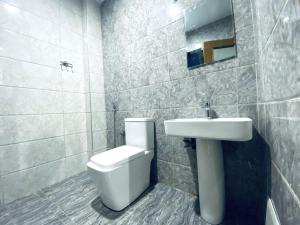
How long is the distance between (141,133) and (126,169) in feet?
1.41

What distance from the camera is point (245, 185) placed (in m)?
1.17

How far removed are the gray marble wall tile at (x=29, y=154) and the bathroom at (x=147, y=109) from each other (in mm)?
10

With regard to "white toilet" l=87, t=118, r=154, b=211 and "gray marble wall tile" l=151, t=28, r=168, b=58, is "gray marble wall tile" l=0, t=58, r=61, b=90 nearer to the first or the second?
"white toilet" l=87, t=118, r=154, b=211

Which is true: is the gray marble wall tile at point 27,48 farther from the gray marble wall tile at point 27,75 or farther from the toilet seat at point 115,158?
the toilet seat at point 115,158

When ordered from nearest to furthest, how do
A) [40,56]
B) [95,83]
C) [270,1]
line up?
1. [270,1]
2. [40,56]
3. [95,83]

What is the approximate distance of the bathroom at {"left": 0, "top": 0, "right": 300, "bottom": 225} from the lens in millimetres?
815

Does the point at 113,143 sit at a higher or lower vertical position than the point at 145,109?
lower

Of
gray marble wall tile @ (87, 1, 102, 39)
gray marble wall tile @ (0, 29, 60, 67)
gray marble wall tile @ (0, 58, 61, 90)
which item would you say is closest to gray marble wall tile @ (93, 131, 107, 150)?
gray marble wall tile @ (0, 58, 61, 90)

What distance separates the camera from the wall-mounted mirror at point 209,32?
47.6 inches

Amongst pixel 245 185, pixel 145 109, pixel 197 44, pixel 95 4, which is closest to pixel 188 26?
pixel 197 44

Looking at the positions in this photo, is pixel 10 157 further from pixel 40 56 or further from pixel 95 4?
pixel 95 4

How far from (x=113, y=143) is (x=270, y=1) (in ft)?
6.72

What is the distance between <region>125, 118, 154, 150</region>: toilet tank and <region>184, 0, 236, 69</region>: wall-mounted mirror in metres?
0.70

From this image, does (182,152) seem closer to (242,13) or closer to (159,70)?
(159,70)
